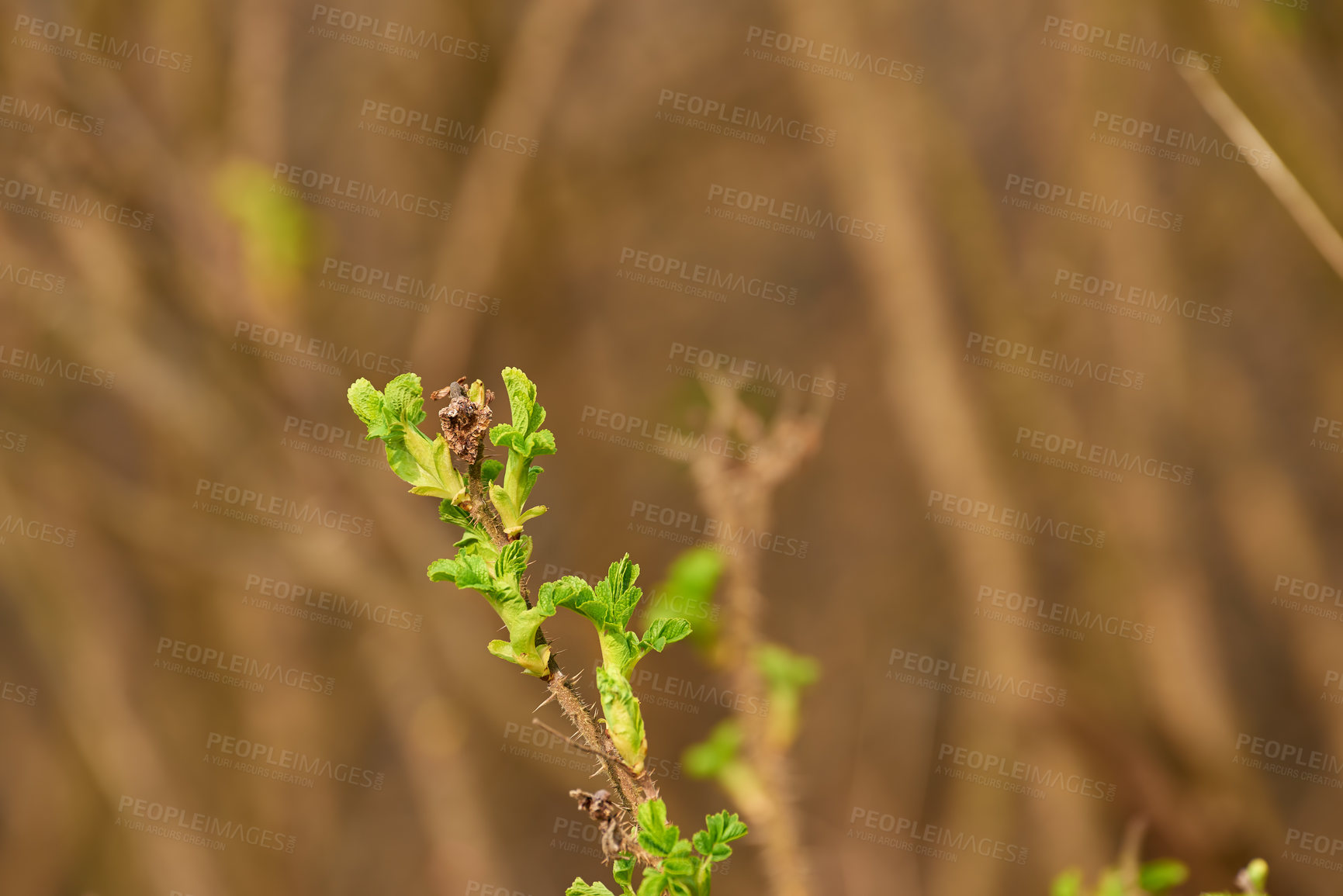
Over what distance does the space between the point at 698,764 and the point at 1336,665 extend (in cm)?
218

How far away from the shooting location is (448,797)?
2.61 meters

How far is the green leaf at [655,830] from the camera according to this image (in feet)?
1.68

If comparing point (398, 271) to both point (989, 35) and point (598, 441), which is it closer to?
point (598, 441)

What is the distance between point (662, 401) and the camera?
8.88ft

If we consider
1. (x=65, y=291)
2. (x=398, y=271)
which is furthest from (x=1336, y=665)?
(x=65, y=291)

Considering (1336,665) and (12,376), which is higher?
(12,376)
